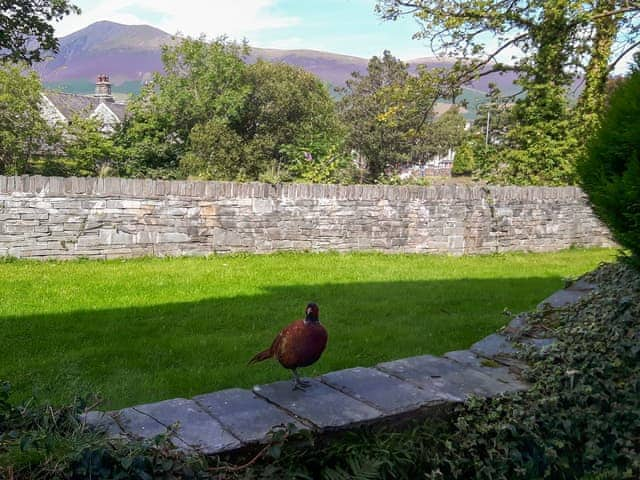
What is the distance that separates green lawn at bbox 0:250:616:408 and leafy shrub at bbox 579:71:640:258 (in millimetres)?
1996

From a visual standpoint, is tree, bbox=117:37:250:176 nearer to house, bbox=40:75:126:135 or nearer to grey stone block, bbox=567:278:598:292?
house, bbox=40:75:126:135

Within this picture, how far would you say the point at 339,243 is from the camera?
10656 mm

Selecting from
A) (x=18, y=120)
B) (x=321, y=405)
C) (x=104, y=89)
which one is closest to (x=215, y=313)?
(x=321, y=405)

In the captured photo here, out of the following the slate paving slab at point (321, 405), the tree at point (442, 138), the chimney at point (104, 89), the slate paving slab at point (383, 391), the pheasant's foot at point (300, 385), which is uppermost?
the chimney at point (104, 89)

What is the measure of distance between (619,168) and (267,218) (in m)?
7.35

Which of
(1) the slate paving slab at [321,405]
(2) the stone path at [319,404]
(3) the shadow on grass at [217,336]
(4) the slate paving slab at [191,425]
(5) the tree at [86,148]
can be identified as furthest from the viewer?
(5) the tree at [86,148]

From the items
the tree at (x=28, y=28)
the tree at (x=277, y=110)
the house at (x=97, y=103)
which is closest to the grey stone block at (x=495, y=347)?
the tree at (x=28, y=28)

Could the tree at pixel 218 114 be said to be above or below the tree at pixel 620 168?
above

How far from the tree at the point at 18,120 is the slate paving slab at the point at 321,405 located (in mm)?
16058

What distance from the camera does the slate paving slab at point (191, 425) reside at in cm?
223

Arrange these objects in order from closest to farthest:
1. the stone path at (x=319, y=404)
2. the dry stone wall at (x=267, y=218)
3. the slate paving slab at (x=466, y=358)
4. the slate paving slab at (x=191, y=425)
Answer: the slate paving slab at (x=191, y=425) < the stone path at (x=319, y=404) < the slate paving slab at (x=466, y=358) < the dry stone wall at (x=267, y=218)

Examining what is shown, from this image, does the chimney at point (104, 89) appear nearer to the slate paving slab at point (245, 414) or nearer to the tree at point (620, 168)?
the tree at point (620, 168)

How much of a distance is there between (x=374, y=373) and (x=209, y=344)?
214 cm

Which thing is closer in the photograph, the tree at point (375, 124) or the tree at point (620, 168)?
the tree at point (620, 168)
